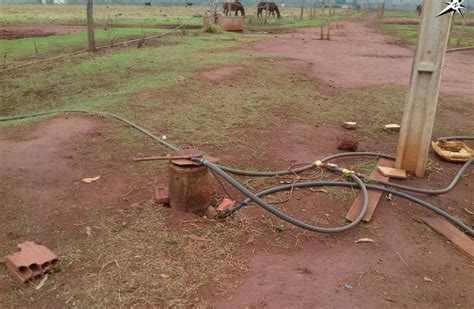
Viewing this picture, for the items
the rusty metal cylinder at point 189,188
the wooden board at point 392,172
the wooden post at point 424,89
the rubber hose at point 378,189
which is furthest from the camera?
the wooden board at point 392,172

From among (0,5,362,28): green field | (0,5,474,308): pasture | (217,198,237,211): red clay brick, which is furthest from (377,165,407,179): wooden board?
(0,5,362,28): green field

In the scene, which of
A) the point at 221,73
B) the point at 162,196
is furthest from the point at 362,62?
the point at 162,196

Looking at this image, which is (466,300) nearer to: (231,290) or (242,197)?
(231,290)

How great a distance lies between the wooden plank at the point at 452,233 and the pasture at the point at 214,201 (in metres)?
0.08

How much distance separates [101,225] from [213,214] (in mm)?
987

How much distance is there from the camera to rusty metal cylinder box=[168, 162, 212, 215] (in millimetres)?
3828

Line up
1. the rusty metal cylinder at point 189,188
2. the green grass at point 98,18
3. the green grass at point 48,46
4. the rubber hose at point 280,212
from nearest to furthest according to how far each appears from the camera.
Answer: the rubber hose at point 280,212 → the rusty metal cylinder at point 189,188 → the green grass at point 48,46 → the green grass at point 98,18

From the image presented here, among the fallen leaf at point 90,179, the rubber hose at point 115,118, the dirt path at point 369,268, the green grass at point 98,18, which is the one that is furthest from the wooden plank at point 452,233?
the green grass at point 98,18

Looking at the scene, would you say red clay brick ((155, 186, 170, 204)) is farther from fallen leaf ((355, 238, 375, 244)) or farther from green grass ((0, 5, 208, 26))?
green grass ((0, 5, 208, 26))

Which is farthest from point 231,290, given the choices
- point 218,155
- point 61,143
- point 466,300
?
point 61,143

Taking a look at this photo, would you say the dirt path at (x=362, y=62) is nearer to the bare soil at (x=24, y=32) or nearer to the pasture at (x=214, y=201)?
the pasture at (x=214, y=201)

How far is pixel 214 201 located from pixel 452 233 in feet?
7.18

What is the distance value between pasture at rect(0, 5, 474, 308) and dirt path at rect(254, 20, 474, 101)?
53 centimetres

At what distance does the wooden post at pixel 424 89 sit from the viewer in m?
4.56
